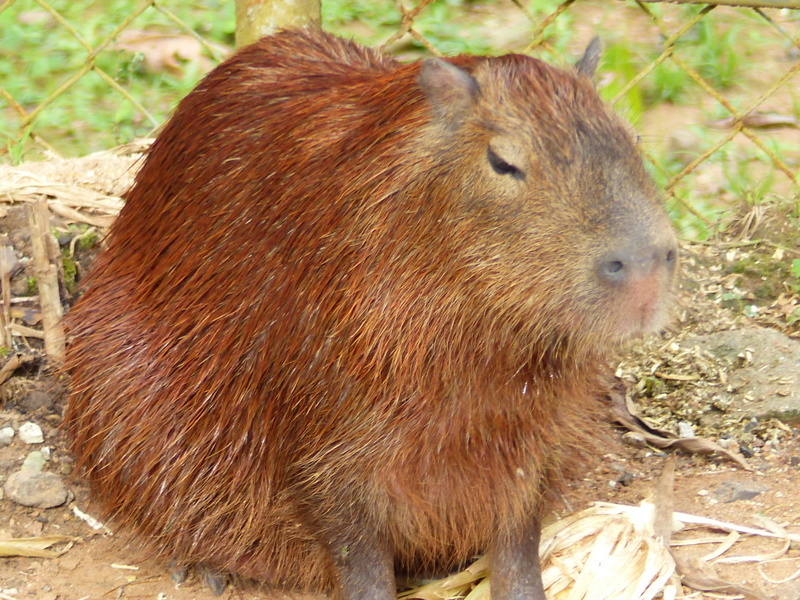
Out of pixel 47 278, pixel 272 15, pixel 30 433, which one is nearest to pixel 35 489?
pixel 30 433

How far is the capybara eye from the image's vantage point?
6.86 ft

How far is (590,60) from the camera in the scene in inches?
94.3

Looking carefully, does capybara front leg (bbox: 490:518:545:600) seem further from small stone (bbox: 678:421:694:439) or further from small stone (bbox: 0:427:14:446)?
small stone (bbox: 0:427:14:446)

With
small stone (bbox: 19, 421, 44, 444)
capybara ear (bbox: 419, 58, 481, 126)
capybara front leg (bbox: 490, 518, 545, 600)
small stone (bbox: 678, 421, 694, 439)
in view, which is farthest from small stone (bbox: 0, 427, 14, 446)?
small stone (bbox: 678, 421, 694, 439)

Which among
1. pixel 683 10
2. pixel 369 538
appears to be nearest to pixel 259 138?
pixel 369 538

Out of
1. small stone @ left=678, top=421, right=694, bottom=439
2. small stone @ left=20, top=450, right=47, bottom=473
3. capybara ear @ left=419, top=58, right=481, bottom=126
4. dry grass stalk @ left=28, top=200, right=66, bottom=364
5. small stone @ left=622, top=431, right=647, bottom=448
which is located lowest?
small stone @ left=622, top=431, right=647, bottom=448

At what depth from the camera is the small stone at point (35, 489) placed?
2967mm

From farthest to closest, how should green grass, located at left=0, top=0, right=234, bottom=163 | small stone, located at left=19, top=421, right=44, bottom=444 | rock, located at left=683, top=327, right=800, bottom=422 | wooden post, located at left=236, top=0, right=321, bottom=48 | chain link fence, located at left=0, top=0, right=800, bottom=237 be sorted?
green grass, located at left=0, top=0, right=234, bottom=163, chain link fence, located at left=0, top=0, right=800, bottom=237, wooden post, located at left=236, top=0, right=321, bottom=48, rock, located at left=683, top=327, right=800, bottom=422, small stone, located at left=19, top=421, right=44, bottom=444

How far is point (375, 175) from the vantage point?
2.27 metres

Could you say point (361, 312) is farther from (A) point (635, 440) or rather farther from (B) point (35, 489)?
(A) point (635, 440)

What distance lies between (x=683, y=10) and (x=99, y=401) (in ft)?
13.2

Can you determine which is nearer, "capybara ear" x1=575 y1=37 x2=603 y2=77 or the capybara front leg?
"capybara ear" x1=575 y1=37 x2=603 y2=77

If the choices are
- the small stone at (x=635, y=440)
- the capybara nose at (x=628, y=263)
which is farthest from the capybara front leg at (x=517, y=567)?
the capybara nose at (x=628, y=263)

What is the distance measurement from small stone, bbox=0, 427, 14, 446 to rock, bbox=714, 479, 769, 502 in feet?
6.41
